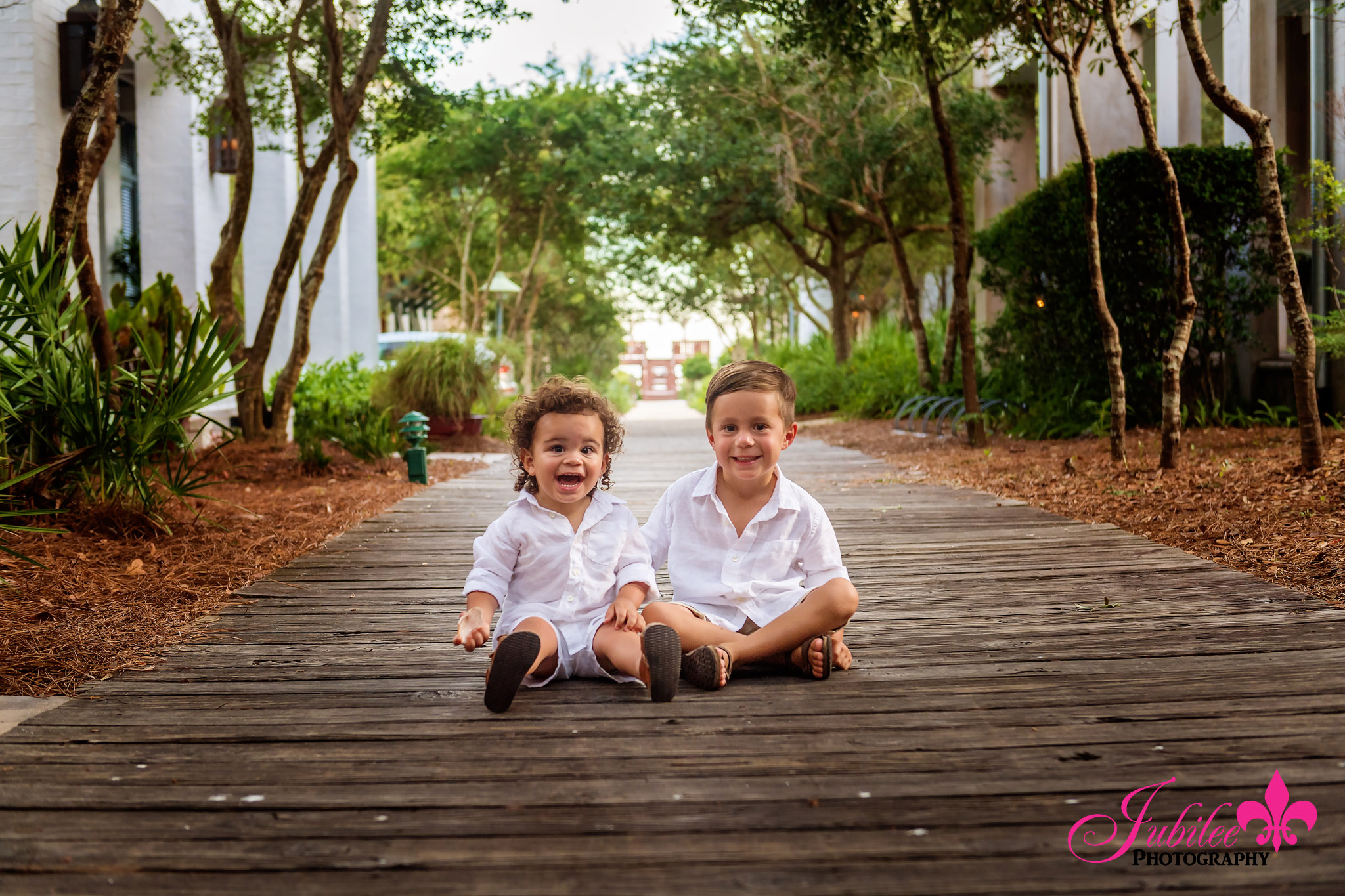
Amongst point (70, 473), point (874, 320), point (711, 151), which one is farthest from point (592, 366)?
point (70, 473)

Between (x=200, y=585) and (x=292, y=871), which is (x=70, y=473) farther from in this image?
(x=292, y=871)

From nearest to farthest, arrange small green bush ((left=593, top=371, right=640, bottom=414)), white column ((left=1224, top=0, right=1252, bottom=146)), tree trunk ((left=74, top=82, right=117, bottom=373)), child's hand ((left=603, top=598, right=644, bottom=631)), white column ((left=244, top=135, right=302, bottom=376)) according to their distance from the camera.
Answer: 1. child's hand ((left=603, top=598, right=644, bottom=631))
2. tree trunk ((left=74, top=82, right=117, bottom=373))
3. white column ((left=1224, top=0, right=1252, bottom=146))
4. white column ((left=244, top=135, right=302, bottom=376))
5. small green bush ((left=593, top=371, right=640, bottom=414))

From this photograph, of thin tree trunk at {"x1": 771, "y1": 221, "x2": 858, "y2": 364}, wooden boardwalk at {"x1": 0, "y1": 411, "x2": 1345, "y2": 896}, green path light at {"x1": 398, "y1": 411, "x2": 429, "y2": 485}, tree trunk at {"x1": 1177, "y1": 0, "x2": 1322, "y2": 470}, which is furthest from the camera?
thin tree trunk at {"x1": 771, "y1": 221, "x2": 858, "y2": 364}

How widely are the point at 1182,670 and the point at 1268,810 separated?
3.67ft

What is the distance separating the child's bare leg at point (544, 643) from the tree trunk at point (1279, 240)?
16.5 ft

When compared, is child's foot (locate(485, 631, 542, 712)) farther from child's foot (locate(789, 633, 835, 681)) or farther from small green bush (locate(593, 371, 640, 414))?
small green bush (locate(593, 371, 640, 414))

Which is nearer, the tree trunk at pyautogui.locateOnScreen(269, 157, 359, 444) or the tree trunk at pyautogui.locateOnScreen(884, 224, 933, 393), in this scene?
the tree trunk at pyautogui.locateOnScreen(269, 157, 359, 444)

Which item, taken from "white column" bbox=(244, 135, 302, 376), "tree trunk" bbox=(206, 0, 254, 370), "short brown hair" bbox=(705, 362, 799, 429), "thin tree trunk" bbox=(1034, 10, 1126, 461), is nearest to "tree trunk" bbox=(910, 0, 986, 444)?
"thin tree trunk" bbox=(1034, 10, 1126, 461)

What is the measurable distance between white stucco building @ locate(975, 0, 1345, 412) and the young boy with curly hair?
22.8ft

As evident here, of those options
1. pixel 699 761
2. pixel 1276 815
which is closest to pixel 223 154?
pixel 699 761

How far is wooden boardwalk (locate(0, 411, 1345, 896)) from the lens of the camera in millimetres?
2014

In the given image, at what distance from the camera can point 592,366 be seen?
41.0 metres

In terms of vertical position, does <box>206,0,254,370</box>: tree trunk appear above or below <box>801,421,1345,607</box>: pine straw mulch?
above

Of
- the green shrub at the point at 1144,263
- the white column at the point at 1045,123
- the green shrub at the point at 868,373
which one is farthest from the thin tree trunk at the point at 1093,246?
the green shrub at the point at 868,373
